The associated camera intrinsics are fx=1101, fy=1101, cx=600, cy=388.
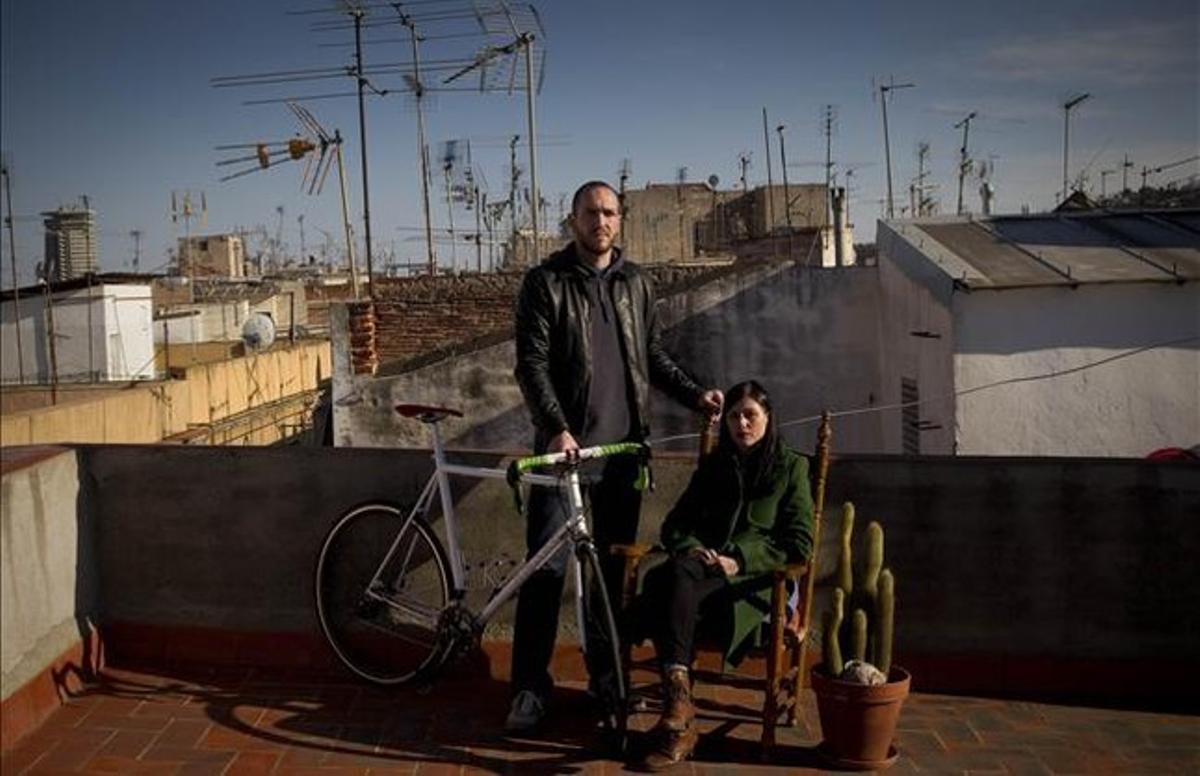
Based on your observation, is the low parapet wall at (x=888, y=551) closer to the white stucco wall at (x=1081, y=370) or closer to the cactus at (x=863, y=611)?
the cactus at (x=863, y=611)

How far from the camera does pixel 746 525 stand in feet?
14.0

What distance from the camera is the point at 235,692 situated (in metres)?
4.61

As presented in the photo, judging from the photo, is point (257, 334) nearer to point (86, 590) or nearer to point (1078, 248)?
point (1078, 248)

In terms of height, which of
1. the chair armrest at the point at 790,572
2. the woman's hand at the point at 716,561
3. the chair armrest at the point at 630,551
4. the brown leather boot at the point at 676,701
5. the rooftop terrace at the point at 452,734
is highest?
the chair armrest at the point at 630,551

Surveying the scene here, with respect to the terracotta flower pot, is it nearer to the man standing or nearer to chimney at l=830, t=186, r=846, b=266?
the man standing

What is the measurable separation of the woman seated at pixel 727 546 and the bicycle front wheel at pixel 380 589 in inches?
42.2

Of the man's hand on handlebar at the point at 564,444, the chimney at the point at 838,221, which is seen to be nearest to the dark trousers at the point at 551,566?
the man's hand on handlebar at the point at 564,444

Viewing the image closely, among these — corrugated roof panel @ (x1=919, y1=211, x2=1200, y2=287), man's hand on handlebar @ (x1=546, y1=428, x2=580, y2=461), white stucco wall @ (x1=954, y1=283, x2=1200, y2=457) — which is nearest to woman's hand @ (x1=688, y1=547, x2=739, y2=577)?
man's hand on handlebar @ (x1=546, y1=428, x2=580, y2=461)

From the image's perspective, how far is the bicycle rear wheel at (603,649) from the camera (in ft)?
13.2

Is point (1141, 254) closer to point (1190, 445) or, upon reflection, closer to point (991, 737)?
point (1190, 445)

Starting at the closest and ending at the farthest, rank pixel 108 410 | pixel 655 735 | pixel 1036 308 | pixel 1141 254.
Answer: pixel 655 735 → pixel 1036 308 → pixel 1141 254 → pixel 108 410

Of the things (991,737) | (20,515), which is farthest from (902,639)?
(20,515)

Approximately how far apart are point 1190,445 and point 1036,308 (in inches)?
→ 74.4

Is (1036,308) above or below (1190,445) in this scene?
above
